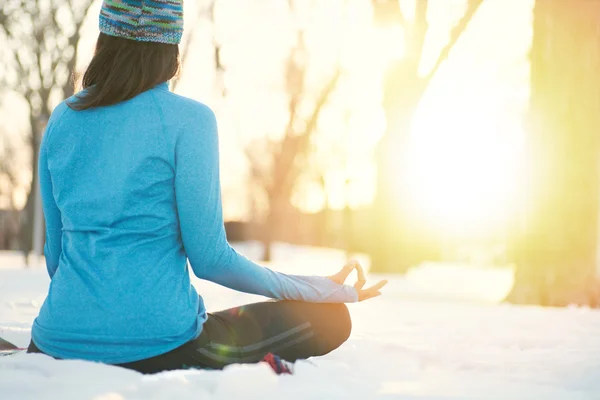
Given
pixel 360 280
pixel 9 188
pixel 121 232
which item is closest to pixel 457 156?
pixel 360 280

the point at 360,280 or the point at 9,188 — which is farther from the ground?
the point at 360,280

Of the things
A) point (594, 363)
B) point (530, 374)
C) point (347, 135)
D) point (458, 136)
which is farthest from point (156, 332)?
point (347, 135)

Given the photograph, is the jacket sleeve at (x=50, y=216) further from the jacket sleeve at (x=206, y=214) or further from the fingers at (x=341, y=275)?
the fingers at (x=341, y=275)

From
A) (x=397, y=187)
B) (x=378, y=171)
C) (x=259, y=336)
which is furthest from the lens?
(x=378, y=171)

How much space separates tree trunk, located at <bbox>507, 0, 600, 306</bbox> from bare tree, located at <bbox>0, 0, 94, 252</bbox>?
12389mm

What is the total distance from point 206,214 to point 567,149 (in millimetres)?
5381

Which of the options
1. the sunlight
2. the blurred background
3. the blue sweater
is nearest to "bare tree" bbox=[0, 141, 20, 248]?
the blurred background

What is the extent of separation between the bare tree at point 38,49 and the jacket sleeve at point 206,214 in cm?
1529

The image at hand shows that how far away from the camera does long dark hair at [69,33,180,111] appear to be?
2.22m

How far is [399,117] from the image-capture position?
11.1m

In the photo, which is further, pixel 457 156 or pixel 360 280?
pixel 457 156

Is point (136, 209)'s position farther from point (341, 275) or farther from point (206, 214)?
point (341, 275)

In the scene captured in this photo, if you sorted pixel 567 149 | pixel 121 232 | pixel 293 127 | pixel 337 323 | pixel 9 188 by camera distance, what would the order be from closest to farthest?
pixel 121 232
pixel 337 323
pixel 567 149
pixel 293 127
pixel 9 188

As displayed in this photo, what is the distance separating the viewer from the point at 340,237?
136 ft
